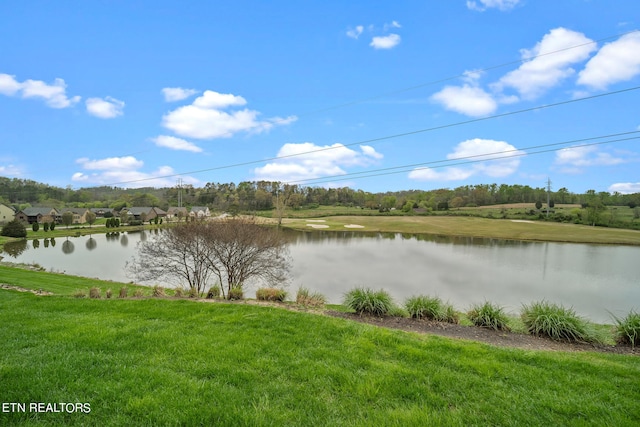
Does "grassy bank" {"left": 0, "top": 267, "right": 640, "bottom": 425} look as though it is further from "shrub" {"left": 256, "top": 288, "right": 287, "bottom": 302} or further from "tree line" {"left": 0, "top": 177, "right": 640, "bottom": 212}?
"tree line" {"left": 0, "top": 177, "right": 640, "bottom": 212}

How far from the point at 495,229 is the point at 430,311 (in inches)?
1761

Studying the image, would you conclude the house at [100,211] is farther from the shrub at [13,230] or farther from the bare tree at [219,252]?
the bare tree at [219,252]

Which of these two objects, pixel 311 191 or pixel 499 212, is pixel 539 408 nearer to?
pixel 499 212

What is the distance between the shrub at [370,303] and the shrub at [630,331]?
4131mm

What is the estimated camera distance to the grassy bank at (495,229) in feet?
113

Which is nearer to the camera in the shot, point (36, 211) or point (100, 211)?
point (36, 211)

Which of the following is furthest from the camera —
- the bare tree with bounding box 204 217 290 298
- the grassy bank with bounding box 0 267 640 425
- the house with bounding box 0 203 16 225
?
the house with bounding box 0 203 16 225

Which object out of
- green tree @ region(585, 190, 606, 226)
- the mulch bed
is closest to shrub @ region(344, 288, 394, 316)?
the mulch bed

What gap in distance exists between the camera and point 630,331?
548 centimetres

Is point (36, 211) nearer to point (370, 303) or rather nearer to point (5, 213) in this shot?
point (5, 213)

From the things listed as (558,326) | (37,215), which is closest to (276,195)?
(37,215)

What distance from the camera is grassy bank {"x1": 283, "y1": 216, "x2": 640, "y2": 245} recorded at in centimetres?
3459

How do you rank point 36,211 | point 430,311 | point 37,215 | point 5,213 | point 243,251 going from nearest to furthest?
point 430,311 < point 243,251 < point 5,213 < point 37,215 < point 36,211

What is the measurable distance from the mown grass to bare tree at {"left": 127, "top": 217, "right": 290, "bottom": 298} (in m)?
8.36
